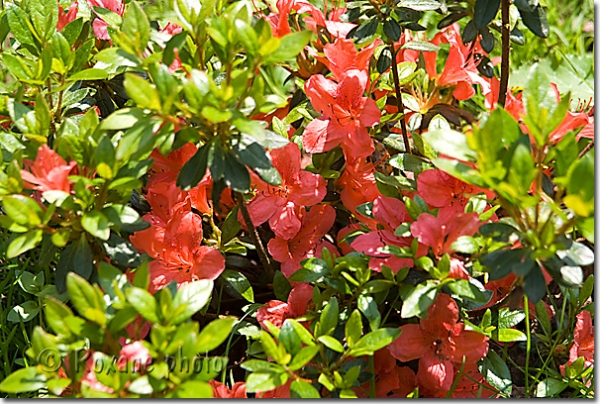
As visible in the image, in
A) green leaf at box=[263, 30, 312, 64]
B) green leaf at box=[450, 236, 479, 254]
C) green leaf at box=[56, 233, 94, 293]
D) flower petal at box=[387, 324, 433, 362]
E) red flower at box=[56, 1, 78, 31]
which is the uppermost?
red flower at box=[56, 1, 78, 31]

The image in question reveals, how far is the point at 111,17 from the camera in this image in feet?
5.15

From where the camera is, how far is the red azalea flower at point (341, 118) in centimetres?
155

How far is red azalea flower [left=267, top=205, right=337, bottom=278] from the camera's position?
64.6 inches

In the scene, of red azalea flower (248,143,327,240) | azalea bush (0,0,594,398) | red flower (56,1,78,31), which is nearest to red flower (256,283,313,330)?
azalea bush (0,0,594,398)

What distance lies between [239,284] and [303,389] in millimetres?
369

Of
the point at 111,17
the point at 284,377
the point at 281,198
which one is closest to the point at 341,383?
the point at 284,377

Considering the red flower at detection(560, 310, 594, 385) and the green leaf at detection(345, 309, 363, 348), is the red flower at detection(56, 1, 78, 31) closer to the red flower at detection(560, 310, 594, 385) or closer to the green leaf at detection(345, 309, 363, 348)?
the green leaf at detection(345, 309, 363, 348)

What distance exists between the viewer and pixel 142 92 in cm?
120

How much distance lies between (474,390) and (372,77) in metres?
0.80

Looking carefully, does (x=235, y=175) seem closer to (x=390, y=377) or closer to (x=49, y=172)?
(x=49, y=172)

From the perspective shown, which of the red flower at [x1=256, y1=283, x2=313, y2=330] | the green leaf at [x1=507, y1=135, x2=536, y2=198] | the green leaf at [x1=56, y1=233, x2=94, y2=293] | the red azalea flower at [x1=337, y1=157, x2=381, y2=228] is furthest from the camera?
the red azalea flower at [x1=337, y1=157, x2=381, y2=228]

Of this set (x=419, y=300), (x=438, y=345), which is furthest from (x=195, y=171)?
(x=438, y=345)

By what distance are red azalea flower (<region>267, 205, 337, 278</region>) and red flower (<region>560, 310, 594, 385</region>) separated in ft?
1.98

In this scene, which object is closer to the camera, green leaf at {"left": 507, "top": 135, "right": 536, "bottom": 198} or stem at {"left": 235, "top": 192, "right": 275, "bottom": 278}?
green leaf at {"left": 507, "top": 135, "right": 536, "bottom": 198}
